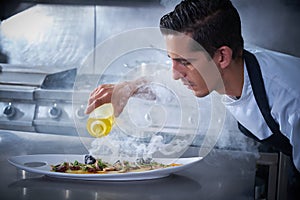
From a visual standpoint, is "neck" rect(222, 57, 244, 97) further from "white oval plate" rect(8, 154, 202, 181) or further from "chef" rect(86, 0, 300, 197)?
"white oval plate" rect(8, 154, 202, 181)

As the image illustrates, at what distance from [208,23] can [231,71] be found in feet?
0.36

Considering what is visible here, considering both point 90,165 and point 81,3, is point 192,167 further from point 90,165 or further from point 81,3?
point 81,3

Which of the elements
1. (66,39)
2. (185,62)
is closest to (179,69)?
(185,62)

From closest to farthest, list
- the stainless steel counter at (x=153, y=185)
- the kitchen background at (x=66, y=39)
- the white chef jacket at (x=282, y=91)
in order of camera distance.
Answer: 1. the stainless steel counter at (x=153, y=185)
2. the white chef jacket at (x=282, y=91)
3. the kitchen background at (x=66, y=39)

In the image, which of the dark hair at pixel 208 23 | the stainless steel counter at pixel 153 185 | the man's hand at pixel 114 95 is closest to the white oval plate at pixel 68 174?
the stainless steel counter at pixel 153 185

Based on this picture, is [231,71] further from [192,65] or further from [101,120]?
[101,120]

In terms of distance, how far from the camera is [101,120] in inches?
33.9

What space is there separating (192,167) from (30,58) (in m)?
0.83

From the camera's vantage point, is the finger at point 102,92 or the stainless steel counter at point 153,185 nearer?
the stainless steel counter at point 153,185

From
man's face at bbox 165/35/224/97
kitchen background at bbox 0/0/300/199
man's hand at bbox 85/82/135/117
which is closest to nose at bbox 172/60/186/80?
man's face at bbox 165/35/224/97

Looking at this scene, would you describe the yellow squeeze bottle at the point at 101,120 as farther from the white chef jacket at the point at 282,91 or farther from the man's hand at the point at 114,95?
the white chef jacket at the point at 282,91

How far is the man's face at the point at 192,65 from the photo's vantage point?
78 cm

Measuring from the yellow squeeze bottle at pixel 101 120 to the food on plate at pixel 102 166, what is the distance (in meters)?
0.10

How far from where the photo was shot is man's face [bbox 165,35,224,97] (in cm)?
78
